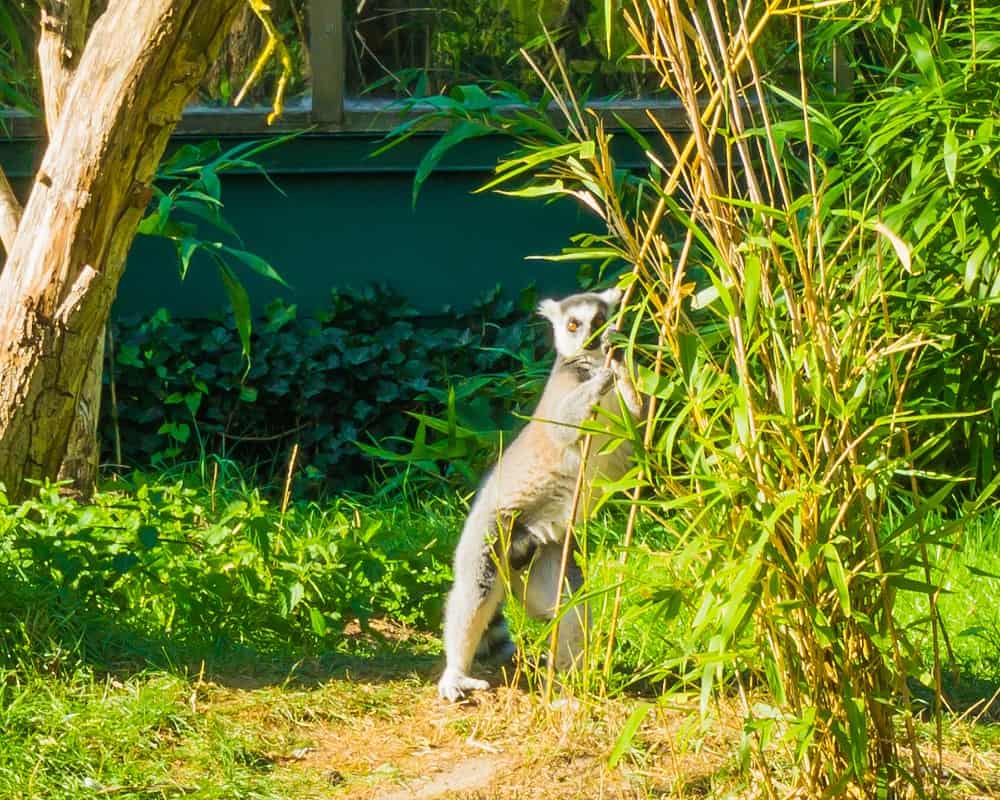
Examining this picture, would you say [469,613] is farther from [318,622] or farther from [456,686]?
[318,622]

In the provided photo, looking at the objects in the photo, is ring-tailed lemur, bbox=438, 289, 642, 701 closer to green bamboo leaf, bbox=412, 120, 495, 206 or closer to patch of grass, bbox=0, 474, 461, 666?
patch of grass, bbox=0, 474, 461, 666

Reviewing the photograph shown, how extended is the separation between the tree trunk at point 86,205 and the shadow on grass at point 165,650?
643 mm

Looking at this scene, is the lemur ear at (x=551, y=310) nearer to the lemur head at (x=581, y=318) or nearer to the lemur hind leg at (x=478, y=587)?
the lemur head at (x=581, y=318)

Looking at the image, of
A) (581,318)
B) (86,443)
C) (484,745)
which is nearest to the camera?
(484,745)

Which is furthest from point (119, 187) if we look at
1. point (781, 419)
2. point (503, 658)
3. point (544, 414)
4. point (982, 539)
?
point (982, 539)

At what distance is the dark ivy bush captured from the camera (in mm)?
6699

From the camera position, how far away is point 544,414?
14.1ft

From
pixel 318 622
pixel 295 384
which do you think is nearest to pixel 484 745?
pixel 318 622

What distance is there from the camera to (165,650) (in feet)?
12.8

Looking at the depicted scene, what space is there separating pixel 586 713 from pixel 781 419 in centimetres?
121

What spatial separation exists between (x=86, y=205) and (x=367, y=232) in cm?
314

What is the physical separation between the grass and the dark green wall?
2.65 metres

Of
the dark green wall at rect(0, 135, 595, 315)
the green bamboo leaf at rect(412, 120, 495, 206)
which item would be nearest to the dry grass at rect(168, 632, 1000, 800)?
the green bamboo leaf at rect(412, 120, 495, 206)

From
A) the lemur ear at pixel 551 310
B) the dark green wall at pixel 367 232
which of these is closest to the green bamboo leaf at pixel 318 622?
the lemur ear at pixel 551 310
